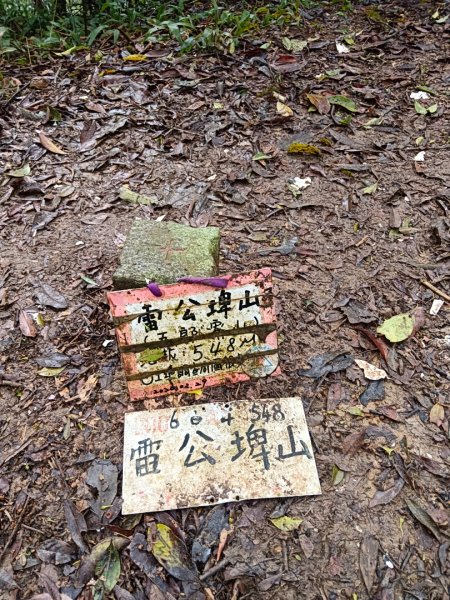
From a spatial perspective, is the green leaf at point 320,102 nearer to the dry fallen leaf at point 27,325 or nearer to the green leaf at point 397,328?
the green leaf at point 397,328

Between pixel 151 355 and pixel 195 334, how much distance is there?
7.5 inches

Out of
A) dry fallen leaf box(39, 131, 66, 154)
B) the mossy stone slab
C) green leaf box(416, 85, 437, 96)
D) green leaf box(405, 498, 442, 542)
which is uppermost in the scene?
the mossy stone slab

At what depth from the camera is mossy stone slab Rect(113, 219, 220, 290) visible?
7.25 ft

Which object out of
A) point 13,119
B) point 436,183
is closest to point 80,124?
point 13,119

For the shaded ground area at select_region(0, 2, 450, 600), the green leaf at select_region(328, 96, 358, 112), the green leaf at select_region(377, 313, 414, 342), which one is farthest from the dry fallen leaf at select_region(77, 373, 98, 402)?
the green leaf at select_region(328, 96, 358, 112)

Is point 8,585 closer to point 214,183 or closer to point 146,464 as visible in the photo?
point 146,464

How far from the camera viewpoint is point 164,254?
7.57 ft

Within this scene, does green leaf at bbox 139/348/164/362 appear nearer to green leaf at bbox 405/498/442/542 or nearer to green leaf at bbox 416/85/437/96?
green leaf at bbox 405/498/442/542

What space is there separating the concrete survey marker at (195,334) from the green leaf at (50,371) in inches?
16.5

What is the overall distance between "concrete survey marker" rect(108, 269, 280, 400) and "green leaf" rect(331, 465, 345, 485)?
0.48 m

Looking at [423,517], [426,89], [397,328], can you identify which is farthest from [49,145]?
[423,517]

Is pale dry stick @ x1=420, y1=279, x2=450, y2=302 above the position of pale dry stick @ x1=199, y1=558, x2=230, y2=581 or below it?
above

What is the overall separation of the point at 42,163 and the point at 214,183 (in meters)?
1.21

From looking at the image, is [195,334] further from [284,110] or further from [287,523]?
[284,110]
